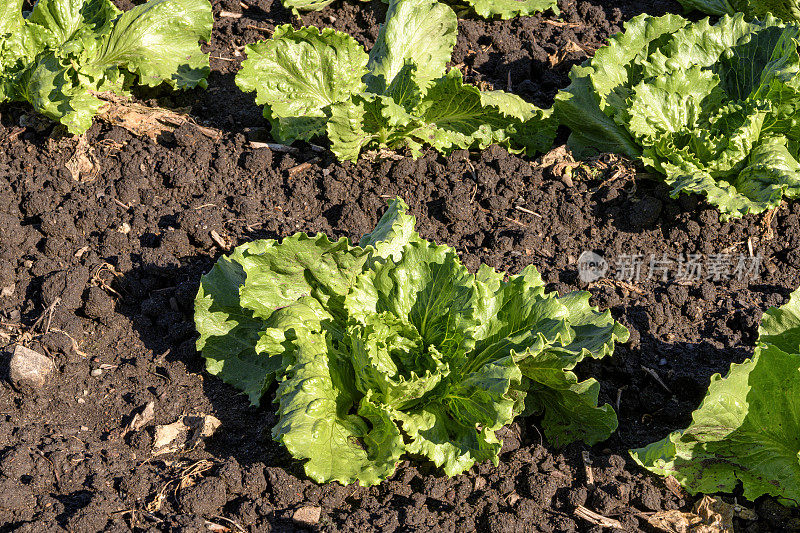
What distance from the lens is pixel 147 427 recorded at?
13.6 ft

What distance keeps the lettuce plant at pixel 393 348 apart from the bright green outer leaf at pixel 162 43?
2.17m

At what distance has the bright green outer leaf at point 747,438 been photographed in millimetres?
3773

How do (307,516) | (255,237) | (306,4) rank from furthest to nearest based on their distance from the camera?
(306,4)
(255,237)
(307,516)

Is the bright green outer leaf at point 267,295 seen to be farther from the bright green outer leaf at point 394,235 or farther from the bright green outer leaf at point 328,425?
the bright green outer leaf at point 328,425

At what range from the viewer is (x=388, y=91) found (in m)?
5.81

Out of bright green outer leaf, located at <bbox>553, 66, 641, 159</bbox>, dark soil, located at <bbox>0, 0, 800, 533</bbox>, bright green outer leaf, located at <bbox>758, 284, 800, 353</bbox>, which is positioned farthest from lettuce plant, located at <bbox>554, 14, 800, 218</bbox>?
bright green outer leaf, located at <bbox>758, 284, 800, 353</bbox>

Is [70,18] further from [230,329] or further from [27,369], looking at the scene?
[230,329]

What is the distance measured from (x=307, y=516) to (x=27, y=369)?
5.60 ft

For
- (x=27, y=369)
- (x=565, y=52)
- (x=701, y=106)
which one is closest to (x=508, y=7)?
(x=565, y=52)

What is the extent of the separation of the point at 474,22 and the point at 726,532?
4577 mm

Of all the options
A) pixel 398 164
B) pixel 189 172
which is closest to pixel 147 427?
pixel 189 172

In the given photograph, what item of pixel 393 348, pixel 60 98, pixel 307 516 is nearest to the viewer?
pixel 307 516

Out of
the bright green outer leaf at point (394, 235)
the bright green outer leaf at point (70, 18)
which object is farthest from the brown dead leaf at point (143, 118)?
the bright green outer leaf at point (394, 235)

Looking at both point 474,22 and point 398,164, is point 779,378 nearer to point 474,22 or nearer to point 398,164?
point 398,164
